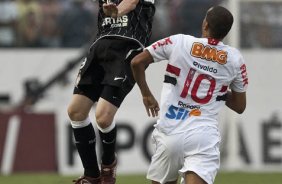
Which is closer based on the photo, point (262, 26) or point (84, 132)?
point (84, 132)

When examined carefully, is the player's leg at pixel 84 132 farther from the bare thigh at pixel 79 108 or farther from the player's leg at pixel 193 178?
the player's leg at pixel 193 178

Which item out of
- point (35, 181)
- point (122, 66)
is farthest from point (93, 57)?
point (35, 181)

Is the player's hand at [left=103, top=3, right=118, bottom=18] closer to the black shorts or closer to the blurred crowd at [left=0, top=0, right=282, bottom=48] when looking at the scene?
the black shorts

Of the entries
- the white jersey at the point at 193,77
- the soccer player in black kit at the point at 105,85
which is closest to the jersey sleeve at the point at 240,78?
the white jersey at the point at 193,77

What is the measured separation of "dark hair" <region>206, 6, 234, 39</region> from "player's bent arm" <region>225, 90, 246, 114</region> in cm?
52

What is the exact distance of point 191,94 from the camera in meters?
6.50

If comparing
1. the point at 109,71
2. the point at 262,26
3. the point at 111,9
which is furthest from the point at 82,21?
the point at 111,9

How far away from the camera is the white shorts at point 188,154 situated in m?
6.43

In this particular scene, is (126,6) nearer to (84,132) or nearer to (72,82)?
(84,132)

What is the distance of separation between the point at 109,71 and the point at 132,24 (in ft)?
1.64

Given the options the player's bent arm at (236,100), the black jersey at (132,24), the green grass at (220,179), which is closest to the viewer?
the player's bent arm at (236,100)

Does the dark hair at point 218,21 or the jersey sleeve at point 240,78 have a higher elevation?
the dark hair at point 218,21

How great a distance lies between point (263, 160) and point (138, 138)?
230 cm

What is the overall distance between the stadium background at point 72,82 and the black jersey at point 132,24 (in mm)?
6916
